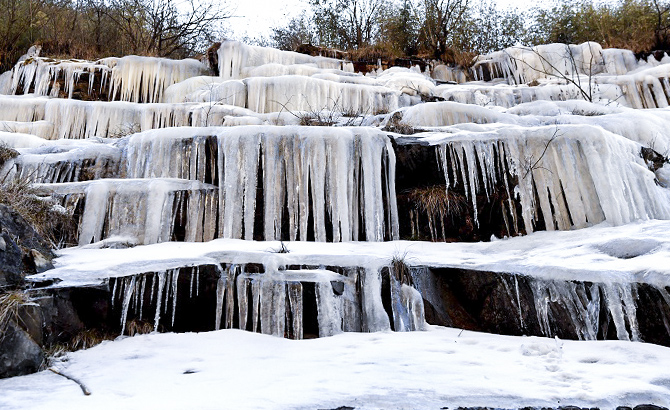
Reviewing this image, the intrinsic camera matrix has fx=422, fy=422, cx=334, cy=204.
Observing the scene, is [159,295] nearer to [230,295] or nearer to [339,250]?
[230,295]

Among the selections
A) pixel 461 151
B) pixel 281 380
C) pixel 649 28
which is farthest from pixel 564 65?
pixel 281 380

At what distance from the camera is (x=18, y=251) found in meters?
2.49

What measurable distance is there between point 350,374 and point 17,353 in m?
1.56

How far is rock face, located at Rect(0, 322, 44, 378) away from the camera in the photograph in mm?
1940

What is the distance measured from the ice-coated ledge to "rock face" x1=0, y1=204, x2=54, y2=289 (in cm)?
10

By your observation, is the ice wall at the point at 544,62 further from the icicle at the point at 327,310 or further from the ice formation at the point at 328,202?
the icicle at the point at 327,310

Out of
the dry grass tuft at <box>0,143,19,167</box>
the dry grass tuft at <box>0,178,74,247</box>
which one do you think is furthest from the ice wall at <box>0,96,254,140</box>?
the dry grass tuft at <box>0,178,74,247</box>

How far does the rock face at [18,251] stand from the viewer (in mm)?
2341

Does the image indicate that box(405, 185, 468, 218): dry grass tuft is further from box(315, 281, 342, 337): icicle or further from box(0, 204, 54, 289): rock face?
box(0, 204, 54, 289): rock face

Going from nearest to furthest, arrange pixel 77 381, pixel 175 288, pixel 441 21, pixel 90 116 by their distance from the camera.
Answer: pixel 77 381 < pixel 175 288 < pixel 90 116 < pixel 441 21

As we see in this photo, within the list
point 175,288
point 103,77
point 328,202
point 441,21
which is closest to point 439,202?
point 328,202

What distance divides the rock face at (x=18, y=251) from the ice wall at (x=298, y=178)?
1497mm

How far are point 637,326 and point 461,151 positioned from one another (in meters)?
2.34

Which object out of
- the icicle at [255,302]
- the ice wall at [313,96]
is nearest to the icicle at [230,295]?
the icicle at [255,302]
